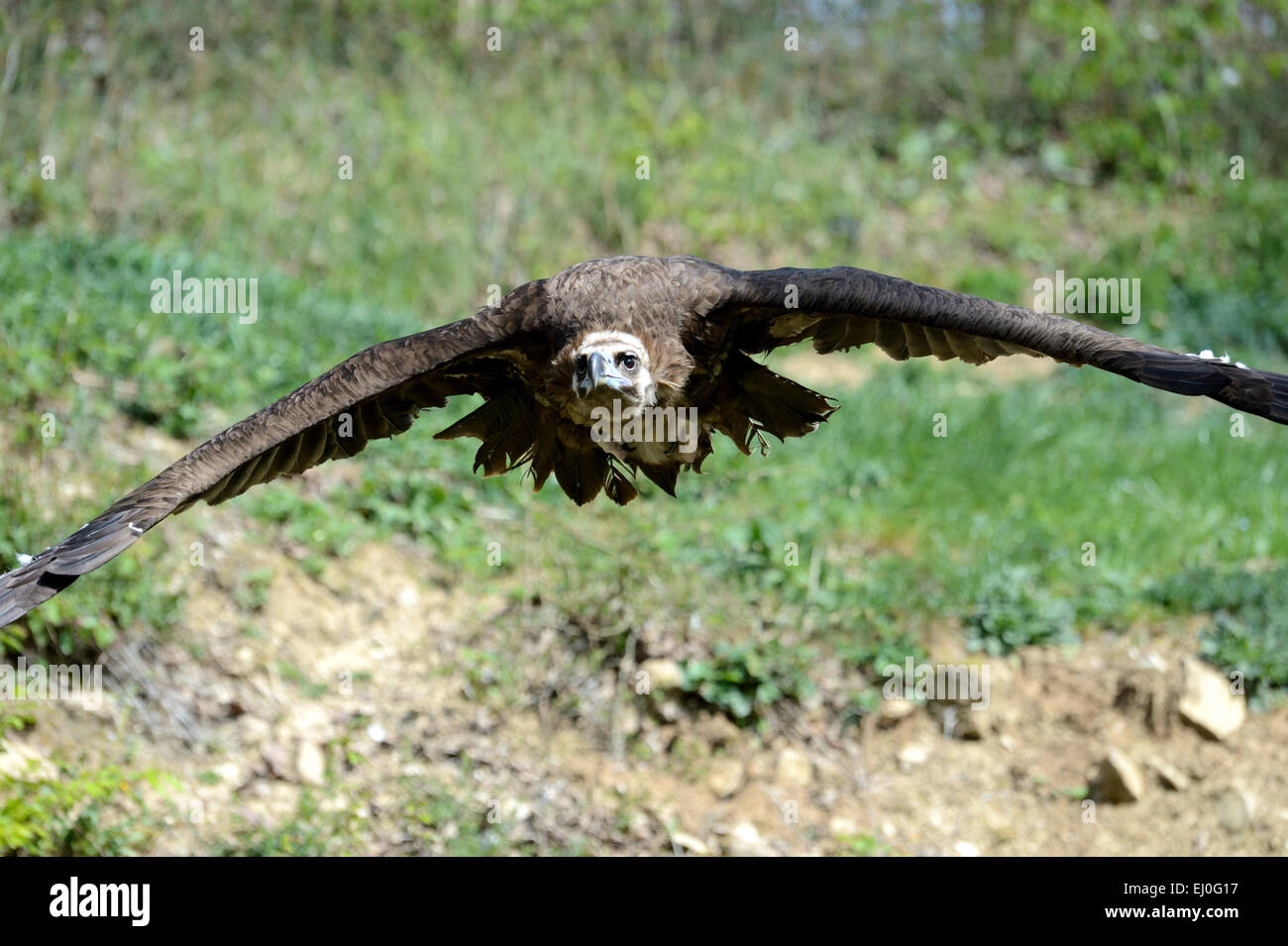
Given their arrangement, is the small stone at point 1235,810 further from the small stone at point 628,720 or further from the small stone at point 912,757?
the small stone at point 628,720

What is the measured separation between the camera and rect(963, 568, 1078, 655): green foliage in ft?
21.0

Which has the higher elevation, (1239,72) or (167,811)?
(1239,72)

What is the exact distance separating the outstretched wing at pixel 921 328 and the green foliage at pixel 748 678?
160 centimetres

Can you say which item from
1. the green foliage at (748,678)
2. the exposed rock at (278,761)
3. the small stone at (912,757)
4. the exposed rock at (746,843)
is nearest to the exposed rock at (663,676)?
the green foliage at (748,678)

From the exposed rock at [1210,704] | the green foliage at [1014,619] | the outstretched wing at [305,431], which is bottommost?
the exposed rock at [1210,704]

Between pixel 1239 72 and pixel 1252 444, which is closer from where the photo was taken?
pixel 1252 444

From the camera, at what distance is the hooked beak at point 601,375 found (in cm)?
437

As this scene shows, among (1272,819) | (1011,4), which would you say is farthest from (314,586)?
(1011,4)

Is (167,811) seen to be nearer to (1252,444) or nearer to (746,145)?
(1252,444)

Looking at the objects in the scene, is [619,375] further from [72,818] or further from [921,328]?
[72,818]

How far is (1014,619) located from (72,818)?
4058 millimetres

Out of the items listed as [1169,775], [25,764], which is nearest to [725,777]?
[1169,775]

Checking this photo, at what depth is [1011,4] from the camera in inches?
530

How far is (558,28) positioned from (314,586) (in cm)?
739
